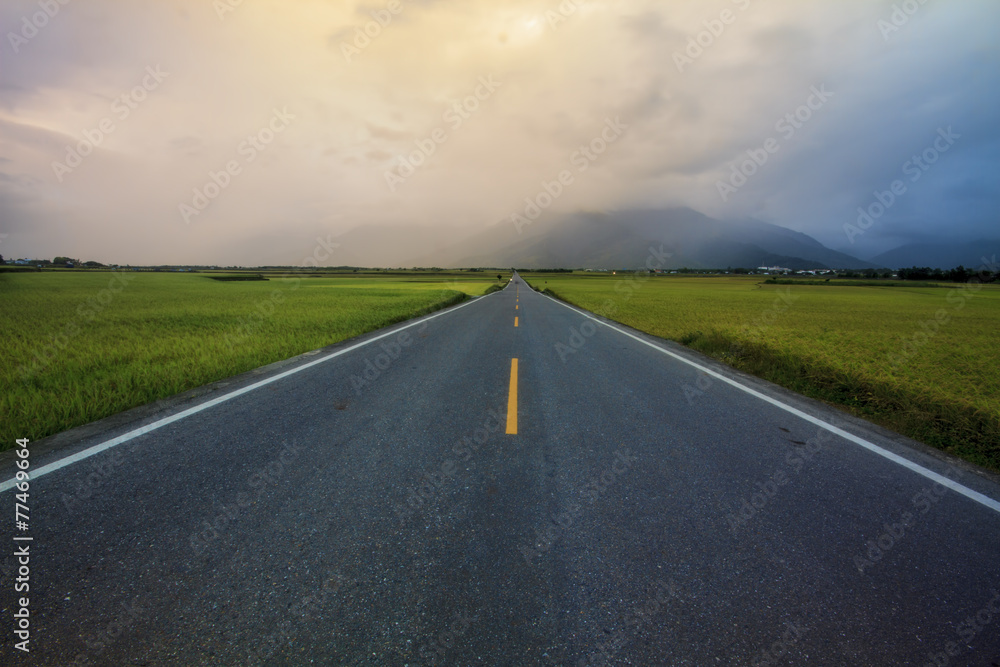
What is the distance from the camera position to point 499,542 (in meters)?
2.36

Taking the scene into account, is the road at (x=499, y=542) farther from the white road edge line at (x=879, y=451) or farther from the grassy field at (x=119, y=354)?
the grassy field at (x=119, y=354)

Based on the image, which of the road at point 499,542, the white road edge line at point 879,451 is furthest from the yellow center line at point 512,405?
the white road edge line at point 879,451

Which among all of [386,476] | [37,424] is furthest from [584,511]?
[37,424]

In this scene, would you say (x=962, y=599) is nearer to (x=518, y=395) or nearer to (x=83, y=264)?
(x=518, y=395)

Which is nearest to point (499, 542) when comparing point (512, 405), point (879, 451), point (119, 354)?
point (512, 405)

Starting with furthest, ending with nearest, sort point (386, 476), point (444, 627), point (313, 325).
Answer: point (313, 325) < point (386, 476) < point (444, 627)

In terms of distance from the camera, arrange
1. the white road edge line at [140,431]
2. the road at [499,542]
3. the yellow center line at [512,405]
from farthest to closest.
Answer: the yellow center line at [512,405], the white road edge line at [140,431], the road at [499,542]

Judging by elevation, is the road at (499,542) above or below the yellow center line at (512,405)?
below

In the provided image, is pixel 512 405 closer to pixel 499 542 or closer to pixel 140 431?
pixel 499 542

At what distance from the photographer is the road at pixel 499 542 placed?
5.66ft

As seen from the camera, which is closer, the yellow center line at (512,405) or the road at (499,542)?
the road at (499,542)

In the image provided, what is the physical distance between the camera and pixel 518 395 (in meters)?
5.28

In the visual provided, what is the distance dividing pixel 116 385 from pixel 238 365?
1.52m

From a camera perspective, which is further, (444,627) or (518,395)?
(518,395)
